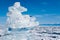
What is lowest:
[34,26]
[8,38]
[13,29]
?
[8,38]

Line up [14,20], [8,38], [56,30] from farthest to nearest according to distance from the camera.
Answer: [56,30]
[14,20]
[8,38]

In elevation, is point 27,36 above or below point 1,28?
below

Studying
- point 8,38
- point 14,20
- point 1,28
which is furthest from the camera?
point 1,28

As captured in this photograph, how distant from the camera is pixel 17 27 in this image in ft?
14.7

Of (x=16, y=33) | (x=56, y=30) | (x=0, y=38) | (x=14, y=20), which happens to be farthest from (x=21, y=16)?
(x=56, y=30)

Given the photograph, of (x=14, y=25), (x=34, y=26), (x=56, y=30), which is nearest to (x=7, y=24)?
(x=14, y=25)

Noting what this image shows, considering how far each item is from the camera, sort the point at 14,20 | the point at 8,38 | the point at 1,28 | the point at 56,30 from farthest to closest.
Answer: the point at 56,30
the point at 1,28
the point at 14,20
the point at 8,38

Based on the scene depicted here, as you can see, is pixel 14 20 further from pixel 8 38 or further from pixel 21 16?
pixel 8 38

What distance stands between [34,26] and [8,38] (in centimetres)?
124

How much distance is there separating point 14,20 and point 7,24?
0.31 meters

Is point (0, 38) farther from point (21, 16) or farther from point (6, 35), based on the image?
point (21, 16)

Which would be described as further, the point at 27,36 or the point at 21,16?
the point at 21,16

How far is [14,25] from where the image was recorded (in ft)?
14.8

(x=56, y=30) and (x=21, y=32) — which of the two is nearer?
(x=21, y=32)
